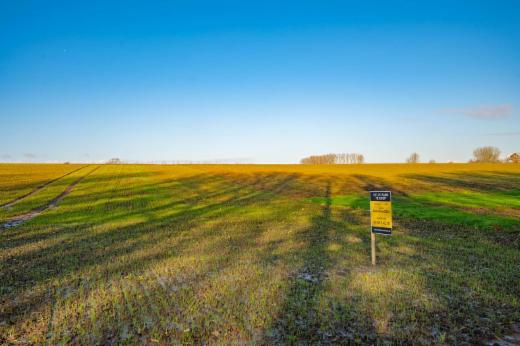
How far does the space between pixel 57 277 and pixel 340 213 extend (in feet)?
52.3

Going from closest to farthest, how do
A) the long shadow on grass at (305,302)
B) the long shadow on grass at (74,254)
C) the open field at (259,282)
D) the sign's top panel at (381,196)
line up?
the long shadow on grass at (305,302), the open field at (259,282), the long shadow on grass at (74,254), the sign's top panel at (381,196)

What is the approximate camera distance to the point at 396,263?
31.3 ft

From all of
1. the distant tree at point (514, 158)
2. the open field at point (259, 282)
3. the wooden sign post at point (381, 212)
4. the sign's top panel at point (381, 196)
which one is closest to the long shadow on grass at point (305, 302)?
the open field at point (259, 282)

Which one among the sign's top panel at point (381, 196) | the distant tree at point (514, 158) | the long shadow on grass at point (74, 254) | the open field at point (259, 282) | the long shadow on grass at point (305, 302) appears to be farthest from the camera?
the distant tree at point (514, 158)

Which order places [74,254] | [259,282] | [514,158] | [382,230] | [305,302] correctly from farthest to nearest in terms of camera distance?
[514,158] → [74,254] → [382,230] → [259,282] → [305,302]

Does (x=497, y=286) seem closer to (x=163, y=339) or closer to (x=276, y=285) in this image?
(x=276, y=285)

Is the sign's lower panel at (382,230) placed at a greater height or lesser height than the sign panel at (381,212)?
lesser

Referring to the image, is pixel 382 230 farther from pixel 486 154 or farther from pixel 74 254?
pixel 486 154

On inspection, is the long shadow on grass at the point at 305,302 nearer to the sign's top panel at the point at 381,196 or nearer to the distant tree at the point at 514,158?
the sign's top panel at the point at 381,196

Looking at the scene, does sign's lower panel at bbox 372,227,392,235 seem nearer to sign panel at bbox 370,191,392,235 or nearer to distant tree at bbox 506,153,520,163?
sign panel at bbox 370,191,392,235

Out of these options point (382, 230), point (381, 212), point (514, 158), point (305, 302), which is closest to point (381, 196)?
point (381, 212)

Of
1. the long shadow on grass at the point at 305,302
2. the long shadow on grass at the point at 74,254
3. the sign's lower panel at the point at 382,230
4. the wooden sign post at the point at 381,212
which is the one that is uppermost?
the wooden sign post at the point at 381,212

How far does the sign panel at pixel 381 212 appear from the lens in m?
8.57

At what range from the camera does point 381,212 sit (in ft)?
29.0
